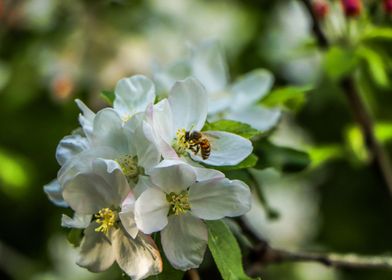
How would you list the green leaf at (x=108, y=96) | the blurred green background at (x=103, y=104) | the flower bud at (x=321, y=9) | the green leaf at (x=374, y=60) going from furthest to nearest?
the blurred green background at (x=103, y=104), the flower bud at (x=321, y=9), the green leaf at (x=374, y=60), the green leaf at (x=108, y=96)

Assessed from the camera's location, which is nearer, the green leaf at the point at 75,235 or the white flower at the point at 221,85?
the green leaf at the point at 75,235

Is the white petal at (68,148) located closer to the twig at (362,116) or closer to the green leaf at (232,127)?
the green leaf at (232,127)

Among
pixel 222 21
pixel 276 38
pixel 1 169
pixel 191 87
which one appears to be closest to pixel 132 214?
pixel 191 87

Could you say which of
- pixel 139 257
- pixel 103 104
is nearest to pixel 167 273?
pixel 139 257

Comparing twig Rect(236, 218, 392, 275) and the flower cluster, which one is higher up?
the flower cluster

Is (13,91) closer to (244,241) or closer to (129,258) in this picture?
(244,241)

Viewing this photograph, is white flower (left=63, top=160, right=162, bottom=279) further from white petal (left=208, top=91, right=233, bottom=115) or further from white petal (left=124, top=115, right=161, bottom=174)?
white petal (left=208, top=91, right=233, bottom=115)

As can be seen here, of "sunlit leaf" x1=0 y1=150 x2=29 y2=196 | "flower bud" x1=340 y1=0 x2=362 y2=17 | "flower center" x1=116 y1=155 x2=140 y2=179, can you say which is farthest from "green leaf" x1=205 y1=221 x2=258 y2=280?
"sunlit leaf" x1=0 y1=150 x2=29 y2=196

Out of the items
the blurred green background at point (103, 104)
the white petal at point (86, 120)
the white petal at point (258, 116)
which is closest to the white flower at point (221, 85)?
the white petal at point (258, 116)
